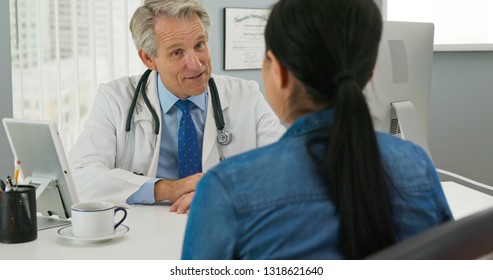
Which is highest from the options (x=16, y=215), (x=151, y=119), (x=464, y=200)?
(x=151, y=119)

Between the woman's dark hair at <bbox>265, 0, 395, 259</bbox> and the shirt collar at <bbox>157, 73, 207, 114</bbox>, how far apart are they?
1266mm

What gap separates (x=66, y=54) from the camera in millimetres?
2947

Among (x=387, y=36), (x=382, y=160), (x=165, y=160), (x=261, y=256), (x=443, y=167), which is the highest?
(x=387, y=36)

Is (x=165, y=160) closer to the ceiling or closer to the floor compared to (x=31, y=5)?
closer to the floor

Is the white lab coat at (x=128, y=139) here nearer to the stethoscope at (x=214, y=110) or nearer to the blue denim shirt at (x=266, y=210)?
the stethoscope at (x=214, y=110)

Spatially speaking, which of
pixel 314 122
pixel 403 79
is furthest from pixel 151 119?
pixel 314 122

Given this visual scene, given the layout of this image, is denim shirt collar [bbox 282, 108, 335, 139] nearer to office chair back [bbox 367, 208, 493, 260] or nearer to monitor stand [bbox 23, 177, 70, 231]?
office chair back [bbox 367, 208, 493, 260]

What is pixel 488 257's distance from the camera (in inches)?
28.0

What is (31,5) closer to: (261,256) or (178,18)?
(178,18)

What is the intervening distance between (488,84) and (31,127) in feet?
9.02

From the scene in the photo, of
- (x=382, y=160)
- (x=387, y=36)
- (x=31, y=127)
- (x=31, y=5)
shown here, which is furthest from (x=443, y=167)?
(x=382, y=160)

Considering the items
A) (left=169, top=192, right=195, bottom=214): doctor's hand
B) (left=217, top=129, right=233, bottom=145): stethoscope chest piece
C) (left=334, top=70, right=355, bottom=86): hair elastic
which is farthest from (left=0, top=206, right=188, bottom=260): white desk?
(left=334, top=70, right=355, bottom=86): hair elastic

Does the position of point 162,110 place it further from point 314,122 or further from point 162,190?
point 314,122

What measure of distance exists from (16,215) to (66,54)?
1.64 metres
